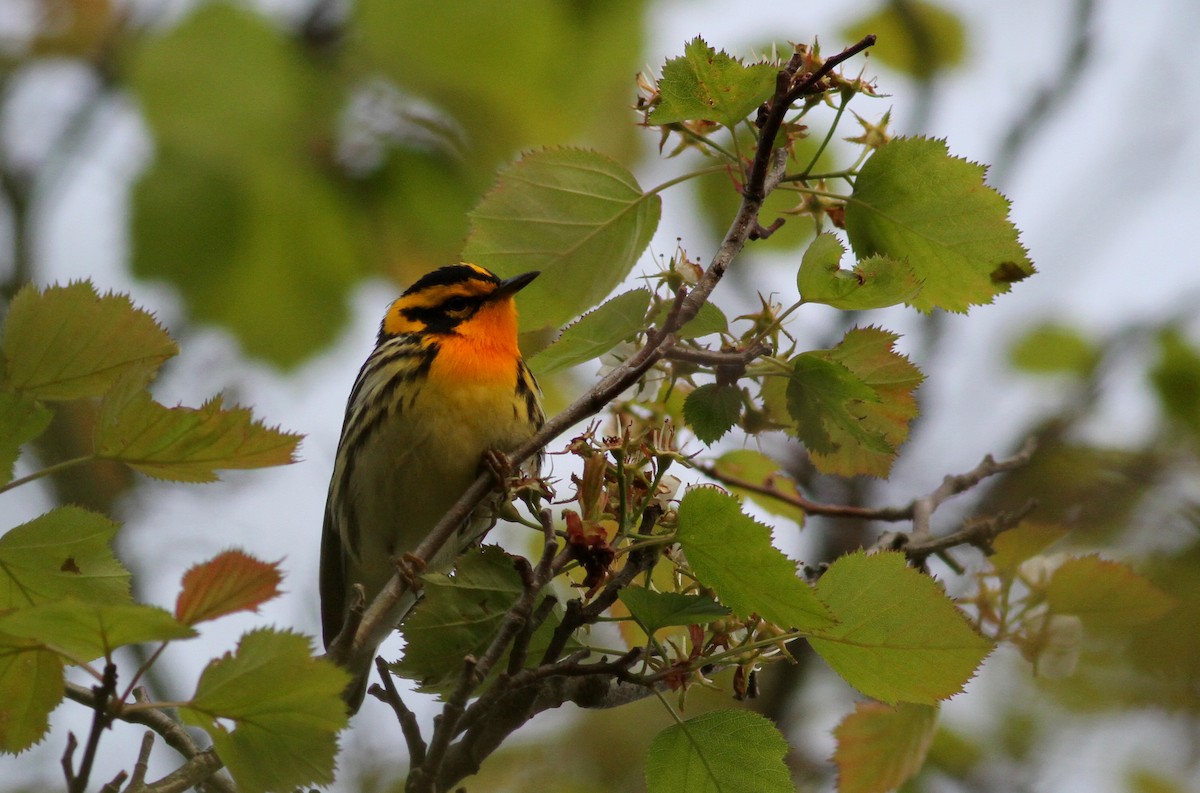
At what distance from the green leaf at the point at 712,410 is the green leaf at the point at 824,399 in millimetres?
96

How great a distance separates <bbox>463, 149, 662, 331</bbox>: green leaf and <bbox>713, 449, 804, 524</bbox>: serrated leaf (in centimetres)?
67

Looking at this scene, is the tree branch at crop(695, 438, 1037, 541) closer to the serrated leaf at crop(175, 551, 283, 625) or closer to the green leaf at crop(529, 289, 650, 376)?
the green leaf at crop(529, 289, 650, 376)

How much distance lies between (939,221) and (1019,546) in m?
0.75

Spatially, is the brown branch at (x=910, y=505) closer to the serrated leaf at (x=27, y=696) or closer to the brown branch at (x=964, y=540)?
the brown branch at (x=964, y=540)

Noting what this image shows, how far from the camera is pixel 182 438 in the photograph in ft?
5.80

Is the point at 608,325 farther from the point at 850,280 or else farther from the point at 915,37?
the point at 915,37

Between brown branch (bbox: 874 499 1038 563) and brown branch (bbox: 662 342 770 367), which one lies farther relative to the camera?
brown branch (bbox: 874 499 1038 563)

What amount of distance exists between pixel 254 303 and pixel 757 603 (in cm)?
345

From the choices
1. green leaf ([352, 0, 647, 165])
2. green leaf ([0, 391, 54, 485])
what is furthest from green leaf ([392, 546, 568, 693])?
green leaf ([352, 0, 647, 165])

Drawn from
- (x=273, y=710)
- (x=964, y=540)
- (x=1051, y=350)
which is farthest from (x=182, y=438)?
(x=1051, y=350)

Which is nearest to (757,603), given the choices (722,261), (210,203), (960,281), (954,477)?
(722,261)

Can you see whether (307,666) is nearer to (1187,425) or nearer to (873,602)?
(873,602)

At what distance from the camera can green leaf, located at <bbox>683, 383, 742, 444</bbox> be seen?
6.74 feet

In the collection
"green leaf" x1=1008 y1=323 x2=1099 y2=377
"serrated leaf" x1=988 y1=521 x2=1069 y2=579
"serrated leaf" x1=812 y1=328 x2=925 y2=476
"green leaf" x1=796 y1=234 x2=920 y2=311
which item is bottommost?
"serrated leaf" x1=988 y1=521 x2=1069 y2=579
